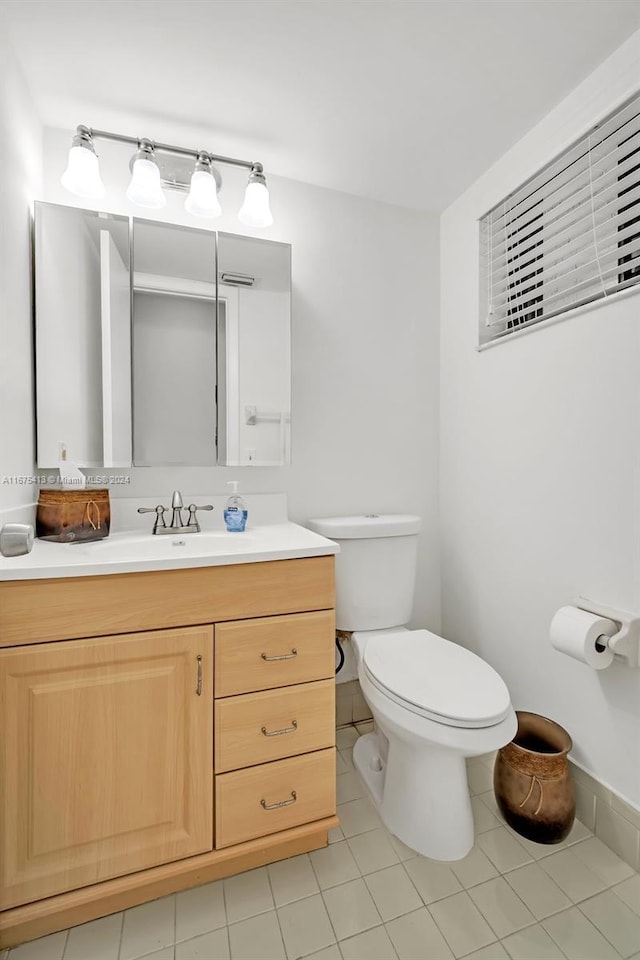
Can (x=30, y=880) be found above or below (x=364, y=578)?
below

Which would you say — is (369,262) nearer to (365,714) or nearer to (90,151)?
(90,151)

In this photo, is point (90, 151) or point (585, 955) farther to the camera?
point (90, 151)

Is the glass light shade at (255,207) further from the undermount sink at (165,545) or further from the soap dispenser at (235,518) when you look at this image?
the undermount sink at (165,545)

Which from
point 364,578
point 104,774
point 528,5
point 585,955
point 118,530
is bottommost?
point 585,955

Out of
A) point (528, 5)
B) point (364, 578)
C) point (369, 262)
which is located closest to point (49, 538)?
point (364, 578)

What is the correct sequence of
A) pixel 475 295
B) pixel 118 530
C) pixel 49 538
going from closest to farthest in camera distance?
pixel 49 538
pixel 118 530
pixel 475 295

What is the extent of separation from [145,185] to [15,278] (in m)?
0.51

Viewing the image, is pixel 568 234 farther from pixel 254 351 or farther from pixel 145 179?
pixel 145 179

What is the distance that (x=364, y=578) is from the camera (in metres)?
1.64

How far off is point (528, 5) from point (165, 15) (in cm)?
89

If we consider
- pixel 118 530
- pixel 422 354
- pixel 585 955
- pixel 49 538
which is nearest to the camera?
pixel 585 955

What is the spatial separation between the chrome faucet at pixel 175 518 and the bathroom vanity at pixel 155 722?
273 millimetres

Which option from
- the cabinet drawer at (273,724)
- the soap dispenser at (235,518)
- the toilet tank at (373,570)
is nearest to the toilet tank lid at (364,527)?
the toilet tank at (373,570)

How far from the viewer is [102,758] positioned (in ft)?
3.42
